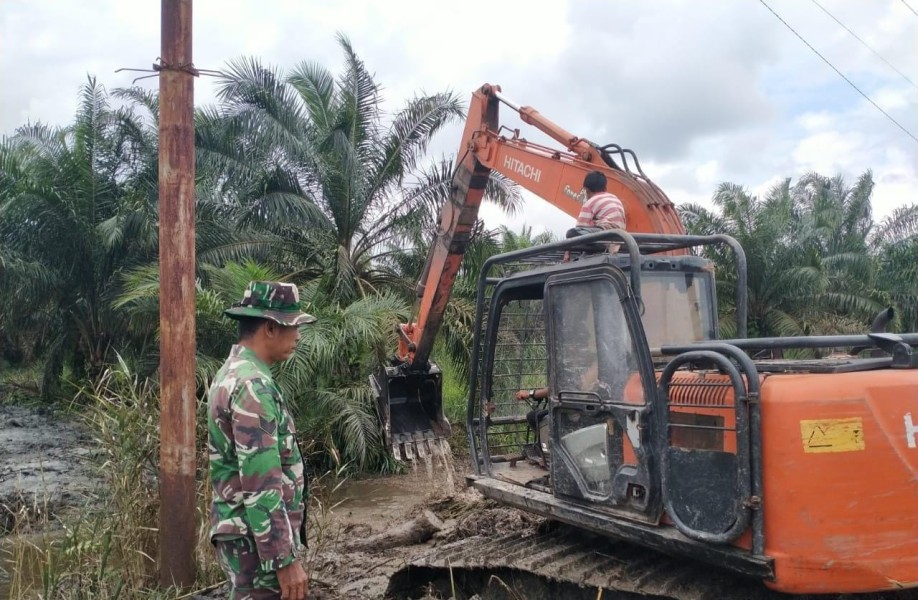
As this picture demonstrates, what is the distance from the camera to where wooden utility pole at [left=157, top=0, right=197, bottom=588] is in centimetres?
488

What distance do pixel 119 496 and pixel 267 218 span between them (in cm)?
921

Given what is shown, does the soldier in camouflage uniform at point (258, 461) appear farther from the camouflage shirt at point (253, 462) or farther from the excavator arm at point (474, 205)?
the excavator arm at point (474, 205)

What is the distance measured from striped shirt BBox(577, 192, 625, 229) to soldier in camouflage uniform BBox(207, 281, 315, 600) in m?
2.44

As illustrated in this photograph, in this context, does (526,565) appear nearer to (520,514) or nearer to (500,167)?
(520,514)

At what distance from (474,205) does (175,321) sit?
3.04 metres

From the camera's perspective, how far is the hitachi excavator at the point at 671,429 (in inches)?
128

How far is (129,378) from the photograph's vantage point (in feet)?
17.9

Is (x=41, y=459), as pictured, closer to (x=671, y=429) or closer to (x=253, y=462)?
(x=253, y=462)

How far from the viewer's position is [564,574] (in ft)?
13.7

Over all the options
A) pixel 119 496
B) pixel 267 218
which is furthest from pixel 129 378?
pixel 267 218

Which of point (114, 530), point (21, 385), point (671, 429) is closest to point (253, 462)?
point (671, 429)

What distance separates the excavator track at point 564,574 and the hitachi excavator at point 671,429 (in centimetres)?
2

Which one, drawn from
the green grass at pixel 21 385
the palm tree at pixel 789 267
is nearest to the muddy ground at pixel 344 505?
the green grass at pixel 21 385

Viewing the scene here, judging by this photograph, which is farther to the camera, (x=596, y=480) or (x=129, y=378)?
(x=129, y=378)
